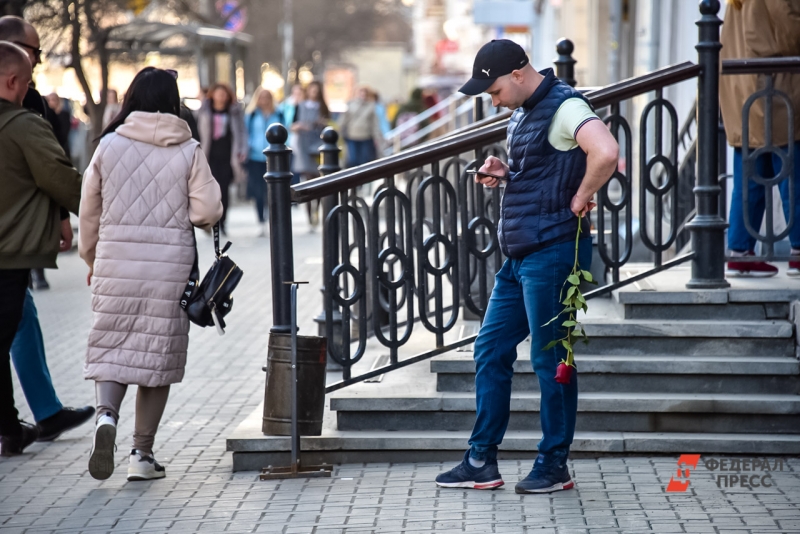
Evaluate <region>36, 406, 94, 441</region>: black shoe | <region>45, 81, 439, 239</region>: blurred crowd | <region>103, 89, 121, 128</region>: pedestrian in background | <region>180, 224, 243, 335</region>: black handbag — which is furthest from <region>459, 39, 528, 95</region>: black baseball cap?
<region>103, 89, 121, 128</region>: pedestrian in background

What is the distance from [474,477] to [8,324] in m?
2.41

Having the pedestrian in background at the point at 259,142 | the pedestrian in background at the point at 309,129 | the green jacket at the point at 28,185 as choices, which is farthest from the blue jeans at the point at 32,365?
the pedestrian in background at the point at 309,129

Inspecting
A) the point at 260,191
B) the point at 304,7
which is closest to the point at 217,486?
the point at 260,191

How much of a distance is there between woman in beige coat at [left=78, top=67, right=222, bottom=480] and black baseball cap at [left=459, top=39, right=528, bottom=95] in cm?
140

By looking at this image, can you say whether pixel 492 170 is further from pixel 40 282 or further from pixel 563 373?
pixel 40 282

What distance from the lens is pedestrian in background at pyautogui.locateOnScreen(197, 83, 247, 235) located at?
52.7 feet

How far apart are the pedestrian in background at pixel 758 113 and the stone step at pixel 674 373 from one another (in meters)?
0.82

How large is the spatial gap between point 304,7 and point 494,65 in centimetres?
5555

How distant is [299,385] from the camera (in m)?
5.68

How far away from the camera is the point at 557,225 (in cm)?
491

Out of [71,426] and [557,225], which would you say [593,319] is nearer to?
[557,225]

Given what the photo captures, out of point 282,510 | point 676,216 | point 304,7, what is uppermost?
point 304,7

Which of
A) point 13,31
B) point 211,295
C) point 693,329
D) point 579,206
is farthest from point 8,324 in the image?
point 693,329

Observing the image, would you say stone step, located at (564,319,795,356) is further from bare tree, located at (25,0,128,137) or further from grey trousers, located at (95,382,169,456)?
bare tree, located at (25,0,128,137)
